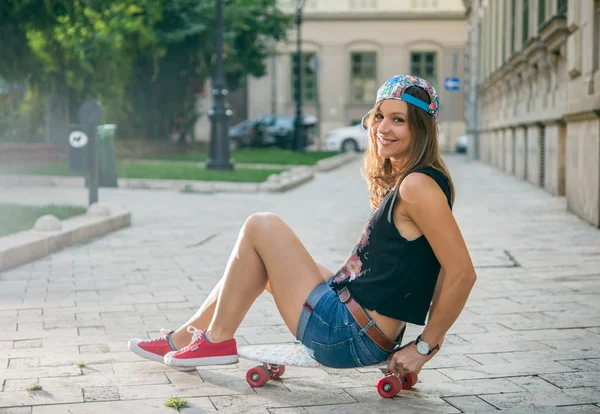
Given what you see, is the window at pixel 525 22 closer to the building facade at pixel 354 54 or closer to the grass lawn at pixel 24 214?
the grass lawn at pixel 24 214

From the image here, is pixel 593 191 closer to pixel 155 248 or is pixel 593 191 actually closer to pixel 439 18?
pixel 155 248

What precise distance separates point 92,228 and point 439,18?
142 feet

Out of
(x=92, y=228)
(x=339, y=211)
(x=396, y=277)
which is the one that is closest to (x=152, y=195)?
(x=339, y=211)

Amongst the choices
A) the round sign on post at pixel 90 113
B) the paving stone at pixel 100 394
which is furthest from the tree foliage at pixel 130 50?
the paving stone at pixel 100 394

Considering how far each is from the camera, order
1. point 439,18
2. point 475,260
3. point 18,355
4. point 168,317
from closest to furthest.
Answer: point 18,355, point 168,317, point 475,260, point 439,18

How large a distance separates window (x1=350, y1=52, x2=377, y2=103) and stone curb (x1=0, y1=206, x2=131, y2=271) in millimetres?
41178

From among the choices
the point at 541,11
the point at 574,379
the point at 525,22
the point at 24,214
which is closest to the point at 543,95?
the point at 541,11

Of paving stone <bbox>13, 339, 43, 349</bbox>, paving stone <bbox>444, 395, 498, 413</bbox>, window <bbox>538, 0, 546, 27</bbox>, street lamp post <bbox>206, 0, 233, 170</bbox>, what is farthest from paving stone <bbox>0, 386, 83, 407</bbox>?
street lamp post <bbox>206, 0, 233, 170</bbox>

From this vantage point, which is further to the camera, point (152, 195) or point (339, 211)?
point (152, 195)

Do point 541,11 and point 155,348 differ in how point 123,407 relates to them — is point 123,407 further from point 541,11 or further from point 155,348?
point 541,11

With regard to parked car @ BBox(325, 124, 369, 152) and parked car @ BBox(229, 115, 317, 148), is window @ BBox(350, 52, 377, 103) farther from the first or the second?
parked car @ BBox(325, 124, 369, 152)

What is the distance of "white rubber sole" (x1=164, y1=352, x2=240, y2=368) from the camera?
14.3ft

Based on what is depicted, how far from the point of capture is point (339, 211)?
44.5 feet

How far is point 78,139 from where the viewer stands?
12.8 m
